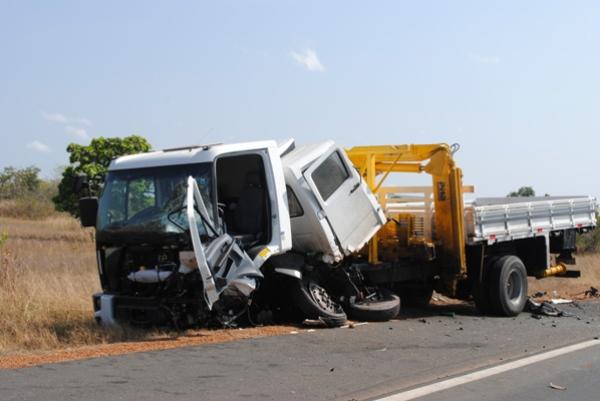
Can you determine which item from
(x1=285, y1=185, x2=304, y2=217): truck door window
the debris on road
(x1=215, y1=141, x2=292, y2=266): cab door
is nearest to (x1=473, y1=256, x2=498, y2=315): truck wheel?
the debris on road

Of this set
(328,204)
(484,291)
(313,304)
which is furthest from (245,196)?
(484,291)

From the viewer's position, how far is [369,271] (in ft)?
42.1

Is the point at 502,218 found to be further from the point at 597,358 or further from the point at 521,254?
the point at 597,358

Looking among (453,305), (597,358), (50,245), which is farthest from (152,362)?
(50,245)

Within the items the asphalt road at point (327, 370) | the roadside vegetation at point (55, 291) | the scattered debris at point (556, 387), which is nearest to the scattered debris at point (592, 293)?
the roadside vegetation at point (55, 291)

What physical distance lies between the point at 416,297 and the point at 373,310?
10.1 ft

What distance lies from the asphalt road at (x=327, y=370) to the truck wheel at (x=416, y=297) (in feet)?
11.1

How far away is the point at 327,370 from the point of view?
8391 mm

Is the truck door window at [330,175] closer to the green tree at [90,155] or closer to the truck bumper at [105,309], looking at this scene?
the truck bumper at [105,309]

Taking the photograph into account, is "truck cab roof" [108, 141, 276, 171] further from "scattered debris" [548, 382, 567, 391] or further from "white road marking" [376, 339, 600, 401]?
"scattered debris" [548, 382, 567, 391]

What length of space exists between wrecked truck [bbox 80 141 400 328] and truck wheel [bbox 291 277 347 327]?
0.02 meters

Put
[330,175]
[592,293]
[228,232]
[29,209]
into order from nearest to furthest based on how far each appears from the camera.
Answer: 1. [228,232]
2. [330,175]
3. [592,293]
4. [29,209]

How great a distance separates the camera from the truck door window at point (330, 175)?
11.7 metres

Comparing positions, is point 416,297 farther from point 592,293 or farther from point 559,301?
point 592,293
